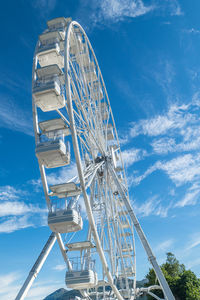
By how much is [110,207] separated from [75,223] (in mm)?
5936

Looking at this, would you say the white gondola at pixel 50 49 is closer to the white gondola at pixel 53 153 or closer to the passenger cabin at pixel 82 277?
the white gondola at pixel 53 153

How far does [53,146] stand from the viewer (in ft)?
39.1

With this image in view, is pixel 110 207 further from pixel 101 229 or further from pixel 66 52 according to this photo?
pixel 66 52

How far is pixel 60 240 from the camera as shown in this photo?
1250 centimetres

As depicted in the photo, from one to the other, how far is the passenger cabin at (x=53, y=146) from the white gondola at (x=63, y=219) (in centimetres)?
252

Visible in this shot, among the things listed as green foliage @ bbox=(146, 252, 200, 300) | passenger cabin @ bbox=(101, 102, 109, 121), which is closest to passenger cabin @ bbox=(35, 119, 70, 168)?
passenger cabin @ bbox=(101, 102, 109, 121)

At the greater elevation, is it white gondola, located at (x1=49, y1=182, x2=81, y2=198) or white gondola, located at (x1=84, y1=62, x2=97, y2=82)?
white gondola, located at (x1=84, y1=62, x2=97, y2=82)

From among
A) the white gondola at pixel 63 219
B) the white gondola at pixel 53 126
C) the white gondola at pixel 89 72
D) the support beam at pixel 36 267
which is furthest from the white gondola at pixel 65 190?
the white gondola at pixel 89 72

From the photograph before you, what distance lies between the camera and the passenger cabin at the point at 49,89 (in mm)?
12898

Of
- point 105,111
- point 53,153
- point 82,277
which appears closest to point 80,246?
point 82,277

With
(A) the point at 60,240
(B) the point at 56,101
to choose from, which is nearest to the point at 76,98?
(B) the point at 56,101

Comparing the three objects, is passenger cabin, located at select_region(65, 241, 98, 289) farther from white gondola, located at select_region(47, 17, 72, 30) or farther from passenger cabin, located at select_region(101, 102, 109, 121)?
white gondola, located at select_region(47, 17, 72, 30)

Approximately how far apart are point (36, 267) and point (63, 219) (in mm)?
2331

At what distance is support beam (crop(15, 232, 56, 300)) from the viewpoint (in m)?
10.0
